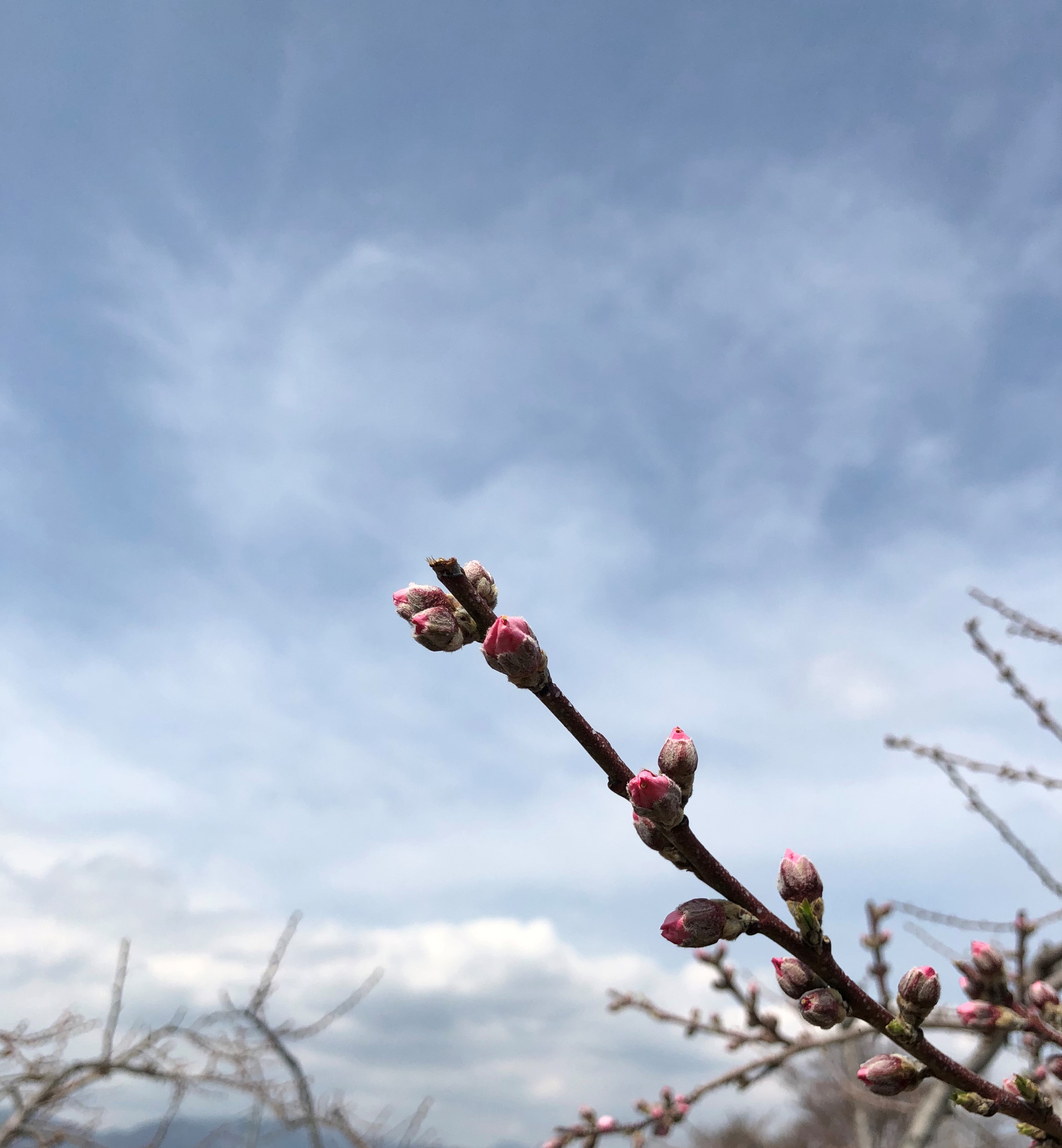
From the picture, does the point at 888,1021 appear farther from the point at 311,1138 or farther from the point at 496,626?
the point at 311,1138

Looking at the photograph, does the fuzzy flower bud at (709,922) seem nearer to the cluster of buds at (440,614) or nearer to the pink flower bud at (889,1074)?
the pink flower bud at (889,1074)

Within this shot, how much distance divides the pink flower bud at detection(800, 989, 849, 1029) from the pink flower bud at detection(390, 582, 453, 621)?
A: 808 millimetres

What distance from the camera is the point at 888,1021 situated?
4.14 ft

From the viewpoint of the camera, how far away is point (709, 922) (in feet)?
3.78

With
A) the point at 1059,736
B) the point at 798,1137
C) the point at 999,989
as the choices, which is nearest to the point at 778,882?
the point at 999,989

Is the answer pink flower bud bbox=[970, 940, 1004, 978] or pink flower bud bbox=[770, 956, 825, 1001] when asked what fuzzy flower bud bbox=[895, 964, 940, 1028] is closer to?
pink flower bud bbox=[770, 956, 825, 1001]

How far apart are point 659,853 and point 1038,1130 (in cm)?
92

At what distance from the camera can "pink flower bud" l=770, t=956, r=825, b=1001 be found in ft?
4.26

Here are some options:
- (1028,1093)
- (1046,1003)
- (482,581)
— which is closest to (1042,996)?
(1046,1003)

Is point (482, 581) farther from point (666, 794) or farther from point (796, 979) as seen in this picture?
point (796, 979)

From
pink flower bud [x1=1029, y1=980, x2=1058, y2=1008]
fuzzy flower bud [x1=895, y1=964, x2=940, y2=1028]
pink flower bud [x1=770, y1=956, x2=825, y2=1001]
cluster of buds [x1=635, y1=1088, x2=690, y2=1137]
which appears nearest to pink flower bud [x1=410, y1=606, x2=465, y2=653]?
pink flower bud [x1=770, y1=956, x2=825, y2=1001]

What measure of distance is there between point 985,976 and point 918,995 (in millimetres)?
970

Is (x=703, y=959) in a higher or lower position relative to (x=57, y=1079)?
lower

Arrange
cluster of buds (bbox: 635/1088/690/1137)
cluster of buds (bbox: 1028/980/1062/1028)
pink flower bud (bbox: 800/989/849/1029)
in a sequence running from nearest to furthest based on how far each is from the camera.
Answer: pink flower bud (bbox: 800/989/849/1029) → cluster of buds (bbox: 1028/980/1062/1028) → cluster of buds (bbox: 635/1088/690/1137)
